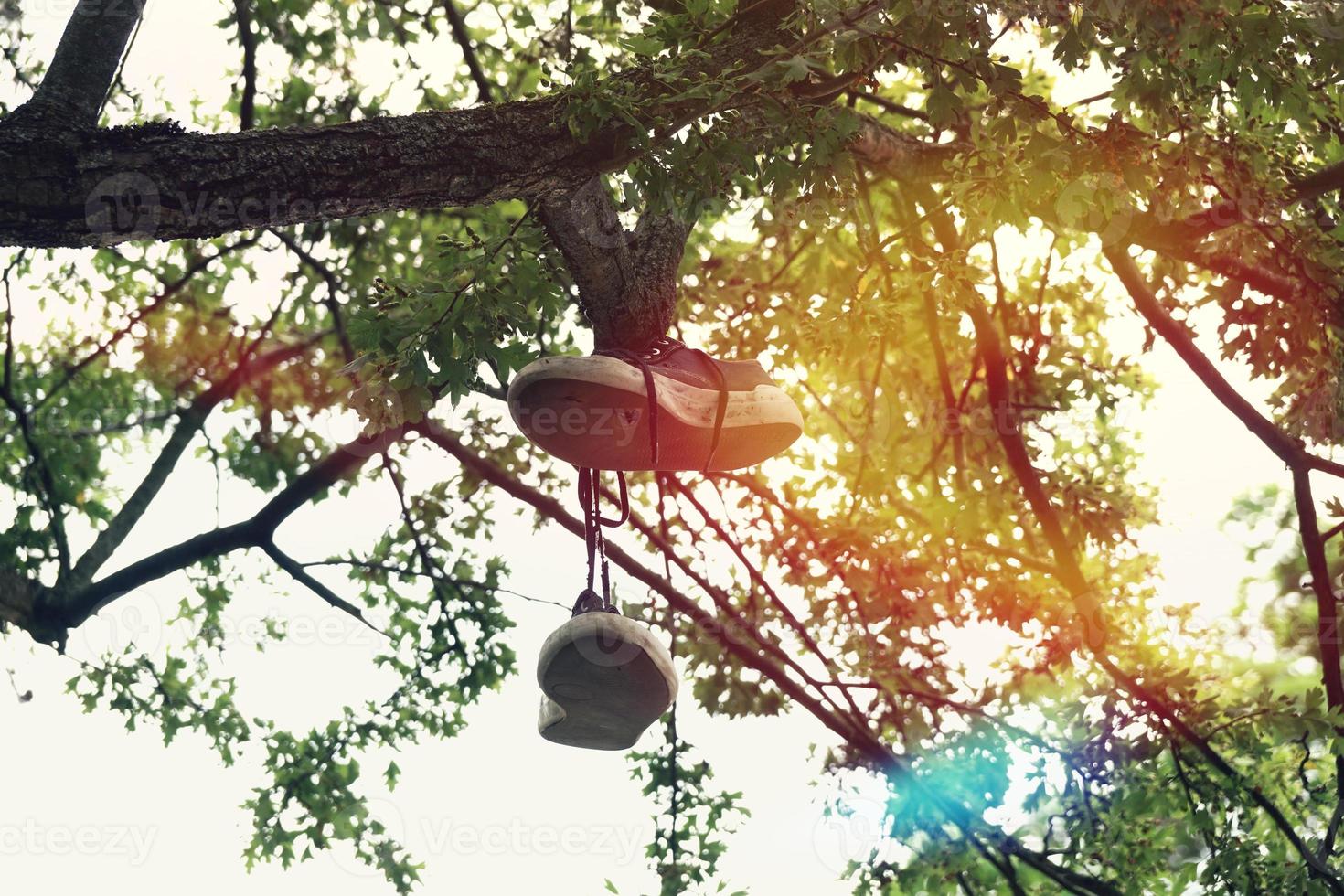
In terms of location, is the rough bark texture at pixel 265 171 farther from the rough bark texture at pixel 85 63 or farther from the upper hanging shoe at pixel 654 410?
the upper hanging shoe at pixel 654 410

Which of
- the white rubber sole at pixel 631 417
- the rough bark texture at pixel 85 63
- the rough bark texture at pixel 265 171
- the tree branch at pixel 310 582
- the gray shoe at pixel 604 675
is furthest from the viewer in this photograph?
the tree branch at pixel 310 582

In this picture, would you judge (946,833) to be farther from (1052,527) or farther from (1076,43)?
(1076,43)

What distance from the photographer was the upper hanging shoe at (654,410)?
2.92m

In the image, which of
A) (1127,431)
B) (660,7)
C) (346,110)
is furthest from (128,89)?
(1127,431)

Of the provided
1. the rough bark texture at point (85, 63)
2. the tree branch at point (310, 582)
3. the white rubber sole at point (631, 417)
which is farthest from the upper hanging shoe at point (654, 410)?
the tree branch at point (310, 582)

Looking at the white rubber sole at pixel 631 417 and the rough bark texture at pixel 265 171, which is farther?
the white rubber sole at pixel 631 417

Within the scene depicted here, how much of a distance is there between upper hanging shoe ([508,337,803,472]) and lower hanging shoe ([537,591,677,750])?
49cm

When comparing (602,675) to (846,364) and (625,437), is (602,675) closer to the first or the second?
(625,437)

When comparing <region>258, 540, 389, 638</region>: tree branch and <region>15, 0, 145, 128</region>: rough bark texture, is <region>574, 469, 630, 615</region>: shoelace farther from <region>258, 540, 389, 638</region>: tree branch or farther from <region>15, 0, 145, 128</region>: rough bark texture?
<region>258, 540, 389, 638</region>: tree branch

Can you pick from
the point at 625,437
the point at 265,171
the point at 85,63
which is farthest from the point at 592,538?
the point at 85,63

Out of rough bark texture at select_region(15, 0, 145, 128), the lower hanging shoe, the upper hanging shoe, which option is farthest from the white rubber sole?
rough bark texture at select_region(15, 0, 145, 128)

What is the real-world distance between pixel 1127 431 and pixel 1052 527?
2200 mm

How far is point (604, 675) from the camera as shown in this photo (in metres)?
3.08

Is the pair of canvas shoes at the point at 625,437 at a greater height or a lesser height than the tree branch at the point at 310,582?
lesser
